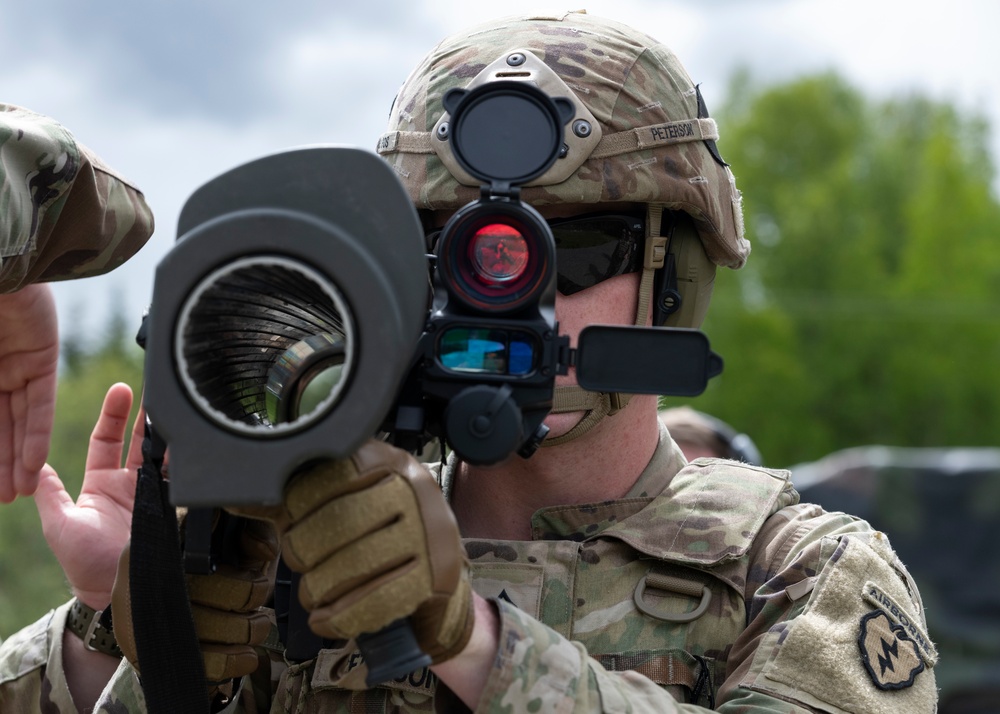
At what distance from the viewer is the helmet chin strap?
2396 millimetres

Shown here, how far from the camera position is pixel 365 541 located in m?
1.62

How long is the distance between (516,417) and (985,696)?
22.0 feet

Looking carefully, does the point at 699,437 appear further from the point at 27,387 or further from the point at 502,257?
the point at 502,257

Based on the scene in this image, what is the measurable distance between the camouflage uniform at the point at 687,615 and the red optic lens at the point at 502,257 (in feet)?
1.60

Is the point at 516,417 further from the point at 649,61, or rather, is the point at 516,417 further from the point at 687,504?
the point at 649,61

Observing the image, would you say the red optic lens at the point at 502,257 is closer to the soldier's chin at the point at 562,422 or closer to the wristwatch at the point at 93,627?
the soldier's chin at the point at 562,422

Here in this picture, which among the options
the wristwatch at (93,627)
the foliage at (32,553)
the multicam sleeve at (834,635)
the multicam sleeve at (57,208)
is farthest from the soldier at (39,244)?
the foliage at (32,553)

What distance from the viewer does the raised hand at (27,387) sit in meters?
2.53

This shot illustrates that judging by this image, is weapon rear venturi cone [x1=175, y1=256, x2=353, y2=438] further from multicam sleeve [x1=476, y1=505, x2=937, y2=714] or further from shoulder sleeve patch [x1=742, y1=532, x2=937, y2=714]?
shoulder sleeve patch [x1=742, y1=532, x2=937, y2=714]

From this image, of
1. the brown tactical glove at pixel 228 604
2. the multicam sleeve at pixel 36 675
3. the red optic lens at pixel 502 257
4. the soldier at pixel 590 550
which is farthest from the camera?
the multicam sleeve at pixel 36 675

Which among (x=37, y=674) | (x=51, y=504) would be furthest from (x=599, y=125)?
(x=37, y=674)

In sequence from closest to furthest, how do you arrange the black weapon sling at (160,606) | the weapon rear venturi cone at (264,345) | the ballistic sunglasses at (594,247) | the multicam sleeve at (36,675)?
the weapon rear venturi cone at (264,345) → the black weapon sling at (160,606) → the ballistic sunglasses at (594,247) → the multicam sleeve at (36,675)

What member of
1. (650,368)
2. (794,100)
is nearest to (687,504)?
(650,368)

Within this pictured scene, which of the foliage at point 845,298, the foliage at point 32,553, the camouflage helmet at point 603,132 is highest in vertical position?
the camouflage helmet at point 603,132
